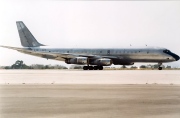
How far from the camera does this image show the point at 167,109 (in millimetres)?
10852

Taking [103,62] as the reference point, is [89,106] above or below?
above

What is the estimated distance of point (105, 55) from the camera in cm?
4756

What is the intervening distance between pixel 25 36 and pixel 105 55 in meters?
13.2

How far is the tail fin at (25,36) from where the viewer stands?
54781 millimetres

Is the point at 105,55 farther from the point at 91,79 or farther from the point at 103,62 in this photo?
the point at 91,79

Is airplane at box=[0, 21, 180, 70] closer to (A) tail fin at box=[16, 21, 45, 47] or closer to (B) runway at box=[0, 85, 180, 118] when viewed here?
(A) tail fin at box=[16, 21, 45, 47]

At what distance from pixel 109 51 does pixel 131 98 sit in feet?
112

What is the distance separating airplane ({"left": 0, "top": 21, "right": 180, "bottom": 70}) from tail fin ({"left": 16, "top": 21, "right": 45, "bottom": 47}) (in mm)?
3850

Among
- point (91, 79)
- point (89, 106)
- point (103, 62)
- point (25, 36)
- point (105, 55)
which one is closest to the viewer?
point (89, 106)

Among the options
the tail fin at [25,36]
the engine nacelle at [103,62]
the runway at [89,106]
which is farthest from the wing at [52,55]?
the runway at [89,106]

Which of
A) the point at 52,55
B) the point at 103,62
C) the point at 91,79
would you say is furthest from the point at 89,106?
the point at 52,55

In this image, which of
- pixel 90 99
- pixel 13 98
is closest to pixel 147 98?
pixel 90 99

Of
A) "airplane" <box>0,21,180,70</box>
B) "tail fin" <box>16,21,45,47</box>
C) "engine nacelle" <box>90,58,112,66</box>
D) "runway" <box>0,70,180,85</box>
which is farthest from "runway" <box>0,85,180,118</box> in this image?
"tail fin" <box>16,21,45,47</box>

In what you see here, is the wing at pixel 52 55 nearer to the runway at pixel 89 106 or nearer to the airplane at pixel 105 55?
the airplane at pixel 105 55
